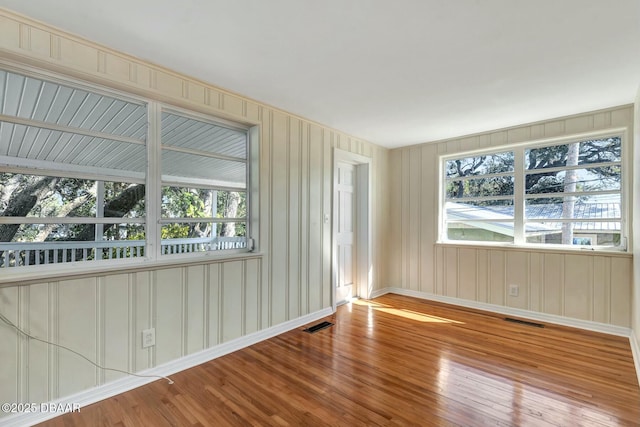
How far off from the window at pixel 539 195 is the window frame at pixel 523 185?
13 millimetres

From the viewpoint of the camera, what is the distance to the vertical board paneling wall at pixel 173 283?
1835mm

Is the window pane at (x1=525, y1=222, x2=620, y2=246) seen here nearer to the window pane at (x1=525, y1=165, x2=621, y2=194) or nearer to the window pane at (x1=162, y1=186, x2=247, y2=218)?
the window pane at (x1=525, y1=165, x2=621, y2=194)

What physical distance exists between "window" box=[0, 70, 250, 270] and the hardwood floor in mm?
1078

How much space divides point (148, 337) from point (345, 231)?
2.86 metres

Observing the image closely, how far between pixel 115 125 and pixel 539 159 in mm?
4536

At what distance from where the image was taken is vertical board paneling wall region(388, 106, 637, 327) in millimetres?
3242

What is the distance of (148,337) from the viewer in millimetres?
2291

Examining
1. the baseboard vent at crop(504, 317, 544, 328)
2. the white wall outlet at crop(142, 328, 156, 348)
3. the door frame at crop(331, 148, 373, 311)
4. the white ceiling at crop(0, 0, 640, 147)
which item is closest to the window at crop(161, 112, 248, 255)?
the white ceiling at crop(0, 0, 640, 147)

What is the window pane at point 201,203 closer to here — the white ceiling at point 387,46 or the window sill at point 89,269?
the window sill at point 89,269

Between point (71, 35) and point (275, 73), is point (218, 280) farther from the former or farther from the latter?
point (71, 35)

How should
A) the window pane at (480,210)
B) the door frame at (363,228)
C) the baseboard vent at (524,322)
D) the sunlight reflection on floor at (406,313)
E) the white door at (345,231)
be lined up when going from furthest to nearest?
the door frame at (363,228) < the white door at (345,231) < the window pane at (480,210) < the sunlight reflection on floor at (406,313) < the baseboard vent at (524,322)

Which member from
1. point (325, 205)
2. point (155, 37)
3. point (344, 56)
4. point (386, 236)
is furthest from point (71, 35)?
point (386, 236)

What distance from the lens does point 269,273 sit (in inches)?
125

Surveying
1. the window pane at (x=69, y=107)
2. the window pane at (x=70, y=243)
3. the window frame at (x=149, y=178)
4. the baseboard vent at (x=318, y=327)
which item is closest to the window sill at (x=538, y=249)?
the baseboard vent at (x=318, y=327)
